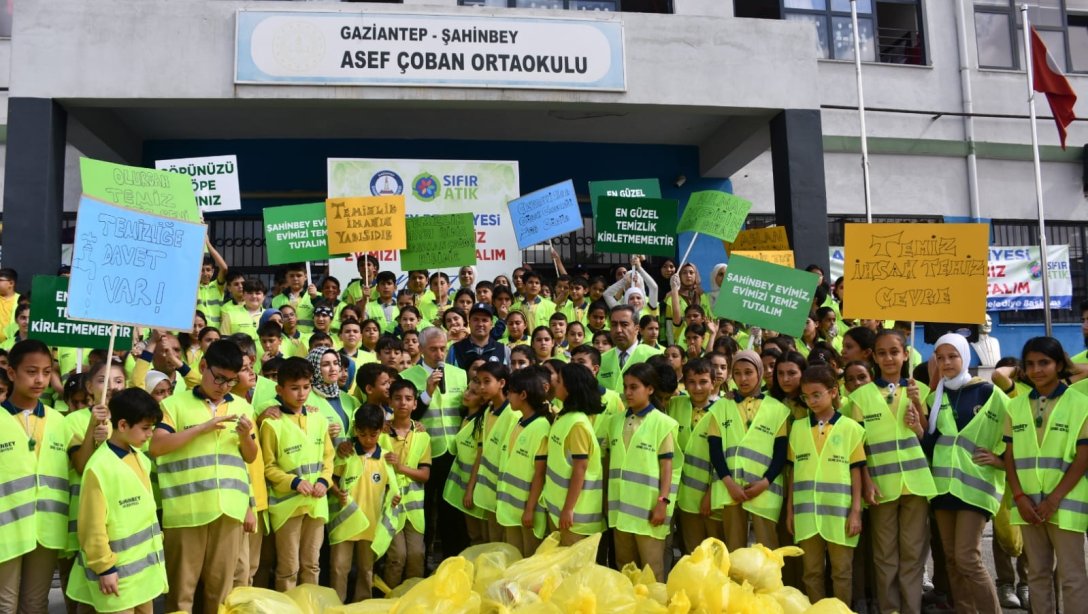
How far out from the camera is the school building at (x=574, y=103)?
11586mm

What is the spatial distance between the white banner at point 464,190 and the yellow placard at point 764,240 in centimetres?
314

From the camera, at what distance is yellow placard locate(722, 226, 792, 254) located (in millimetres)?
11539

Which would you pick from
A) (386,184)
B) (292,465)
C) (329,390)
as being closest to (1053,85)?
(386,184)

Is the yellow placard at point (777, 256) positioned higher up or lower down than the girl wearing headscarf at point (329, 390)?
higher up

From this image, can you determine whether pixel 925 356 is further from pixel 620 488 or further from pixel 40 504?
pixel 40 504

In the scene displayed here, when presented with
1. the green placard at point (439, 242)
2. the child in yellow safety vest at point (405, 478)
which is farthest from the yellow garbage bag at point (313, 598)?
the green placard at point (439, 242)

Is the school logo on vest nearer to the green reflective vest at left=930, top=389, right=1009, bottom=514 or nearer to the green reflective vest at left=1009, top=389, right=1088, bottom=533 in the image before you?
the green reflective vest at left=930, top=389, right=1009, bottom=514

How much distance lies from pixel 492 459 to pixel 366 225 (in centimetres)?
450

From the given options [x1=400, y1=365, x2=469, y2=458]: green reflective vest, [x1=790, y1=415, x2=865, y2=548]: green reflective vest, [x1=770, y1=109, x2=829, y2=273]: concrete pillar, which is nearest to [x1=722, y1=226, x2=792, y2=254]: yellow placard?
[x1=770, y1=109, x2=829, y2=273]: concrete pillar

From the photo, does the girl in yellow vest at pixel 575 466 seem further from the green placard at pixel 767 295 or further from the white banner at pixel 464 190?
the white banner at pixel 464 190

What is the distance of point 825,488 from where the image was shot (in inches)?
226

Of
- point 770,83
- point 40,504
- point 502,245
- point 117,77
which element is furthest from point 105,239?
point 770,83

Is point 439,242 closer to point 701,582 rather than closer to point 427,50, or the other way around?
point 427,50

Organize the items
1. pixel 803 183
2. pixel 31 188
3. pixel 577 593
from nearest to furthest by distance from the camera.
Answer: pixel 577 593 < pixel 31 188 < pixel 803 183
